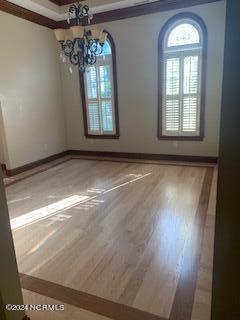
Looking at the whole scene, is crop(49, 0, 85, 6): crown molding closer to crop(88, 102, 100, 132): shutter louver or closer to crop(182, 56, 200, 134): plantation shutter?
crop(88, 102, 100, 132): shutter louver

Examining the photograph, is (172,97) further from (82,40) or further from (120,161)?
(82,40)

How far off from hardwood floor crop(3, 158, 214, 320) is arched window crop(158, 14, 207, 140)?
1069mm

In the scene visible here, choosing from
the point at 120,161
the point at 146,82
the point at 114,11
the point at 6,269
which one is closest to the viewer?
the point at 6,269

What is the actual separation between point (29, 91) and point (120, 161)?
243 centimetres

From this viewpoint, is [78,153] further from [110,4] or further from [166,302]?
[166,302]

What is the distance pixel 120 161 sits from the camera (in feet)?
17.7

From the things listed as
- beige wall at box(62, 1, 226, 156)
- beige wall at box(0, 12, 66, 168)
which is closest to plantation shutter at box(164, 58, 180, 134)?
beige wall at box(62, 1, 226, 156)

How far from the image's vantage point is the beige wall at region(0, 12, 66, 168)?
178 inches

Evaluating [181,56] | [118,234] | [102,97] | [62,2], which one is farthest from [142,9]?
[118,234]

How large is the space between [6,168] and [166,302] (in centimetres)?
409

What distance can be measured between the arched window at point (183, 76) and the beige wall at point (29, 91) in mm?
2529

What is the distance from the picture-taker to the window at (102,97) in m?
5.35

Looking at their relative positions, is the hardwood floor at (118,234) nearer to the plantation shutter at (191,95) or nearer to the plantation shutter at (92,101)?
Result: the plantation shutter at (191,95)

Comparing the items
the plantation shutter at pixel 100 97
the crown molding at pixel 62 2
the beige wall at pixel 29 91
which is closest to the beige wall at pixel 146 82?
the plantation shutter at pixel 100 97
